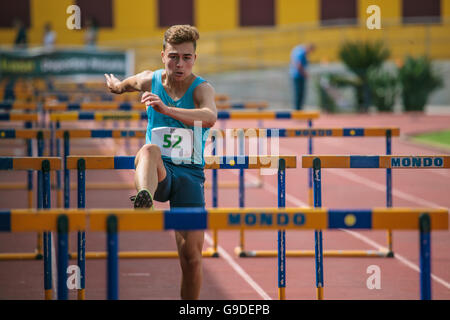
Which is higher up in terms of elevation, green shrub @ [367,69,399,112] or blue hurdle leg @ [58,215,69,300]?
green shrub @ [367,69,399,112]

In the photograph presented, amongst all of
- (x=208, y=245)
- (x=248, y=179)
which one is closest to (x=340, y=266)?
(x=208, y=245)

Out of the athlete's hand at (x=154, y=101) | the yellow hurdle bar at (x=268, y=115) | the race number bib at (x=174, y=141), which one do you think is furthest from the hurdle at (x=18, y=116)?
the athlete's hand at (x=154, y=101)

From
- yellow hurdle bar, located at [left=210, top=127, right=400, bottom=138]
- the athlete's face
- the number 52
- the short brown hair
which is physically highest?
the short brown hair

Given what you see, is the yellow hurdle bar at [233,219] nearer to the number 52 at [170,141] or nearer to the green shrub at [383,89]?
the number 52 at [170,141]

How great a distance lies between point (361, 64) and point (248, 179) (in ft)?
50.5

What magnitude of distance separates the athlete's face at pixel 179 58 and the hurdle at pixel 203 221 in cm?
155

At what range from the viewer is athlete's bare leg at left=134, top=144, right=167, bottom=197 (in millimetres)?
4922

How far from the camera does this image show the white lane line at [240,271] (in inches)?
281

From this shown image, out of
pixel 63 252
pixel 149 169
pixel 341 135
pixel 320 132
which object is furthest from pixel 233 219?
pixel 320 132

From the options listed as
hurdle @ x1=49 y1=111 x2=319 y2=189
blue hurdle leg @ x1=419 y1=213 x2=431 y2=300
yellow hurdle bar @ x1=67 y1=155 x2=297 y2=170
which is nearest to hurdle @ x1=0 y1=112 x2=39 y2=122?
hurdle @ x1=49 y1=111 x2=319 y2=189

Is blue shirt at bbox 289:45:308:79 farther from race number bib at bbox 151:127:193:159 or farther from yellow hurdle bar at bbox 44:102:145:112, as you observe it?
race number bib at bbox 151:127:193:159

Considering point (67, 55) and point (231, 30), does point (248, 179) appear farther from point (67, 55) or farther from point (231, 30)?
point (231, 30)

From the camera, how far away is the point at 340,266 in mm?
8188

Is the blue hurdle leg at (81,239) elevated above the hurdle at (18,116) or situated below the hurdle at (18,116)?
below
